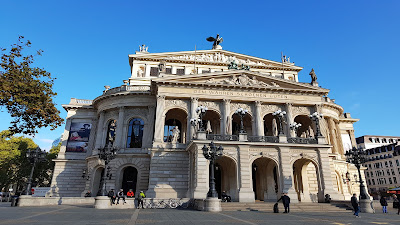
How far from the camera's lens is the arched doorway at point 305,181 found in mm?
26109

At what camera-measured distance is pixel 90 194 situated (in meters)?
29.8

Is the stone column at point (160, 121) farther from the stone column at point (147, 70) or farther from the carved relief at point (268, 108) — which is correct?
the carved relief at point (268, 108)

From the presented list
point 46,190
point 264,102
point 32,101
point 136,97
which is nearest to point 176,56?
point 136,97

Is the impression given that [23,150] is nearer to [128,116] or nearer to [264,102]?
[128,116]

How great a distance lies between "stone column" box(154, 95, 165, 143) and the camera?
27328 mm

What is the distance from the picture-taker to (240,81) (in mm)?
30375

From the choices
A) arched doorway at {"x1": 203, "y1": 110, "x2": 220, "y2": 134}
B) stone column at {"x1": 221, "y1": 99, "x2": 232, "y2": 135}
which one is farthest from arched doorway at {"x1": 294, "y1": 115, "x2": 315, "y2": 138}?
arched doorway at {"x1": 203, "y1": 110, "x2": 220, "y2": 134}

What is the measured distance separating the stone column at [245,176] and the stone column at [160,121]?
8909 millimetres

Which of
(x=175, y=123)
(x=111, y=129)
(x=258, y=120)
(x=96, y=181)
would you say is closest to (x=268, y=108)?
(x=258, y=120)

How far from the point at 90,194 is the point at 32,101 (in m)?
22.9

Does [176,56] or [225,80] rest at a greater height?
[176,56]

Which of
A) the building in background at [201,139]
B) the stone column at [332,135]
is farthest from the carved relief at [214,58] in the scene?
the stone column at [332,135]

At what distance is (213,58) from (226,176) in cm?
2107

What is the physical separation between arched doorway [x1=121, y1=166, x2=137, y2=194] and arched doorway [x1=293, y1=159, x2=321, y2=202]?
18.3 meters
